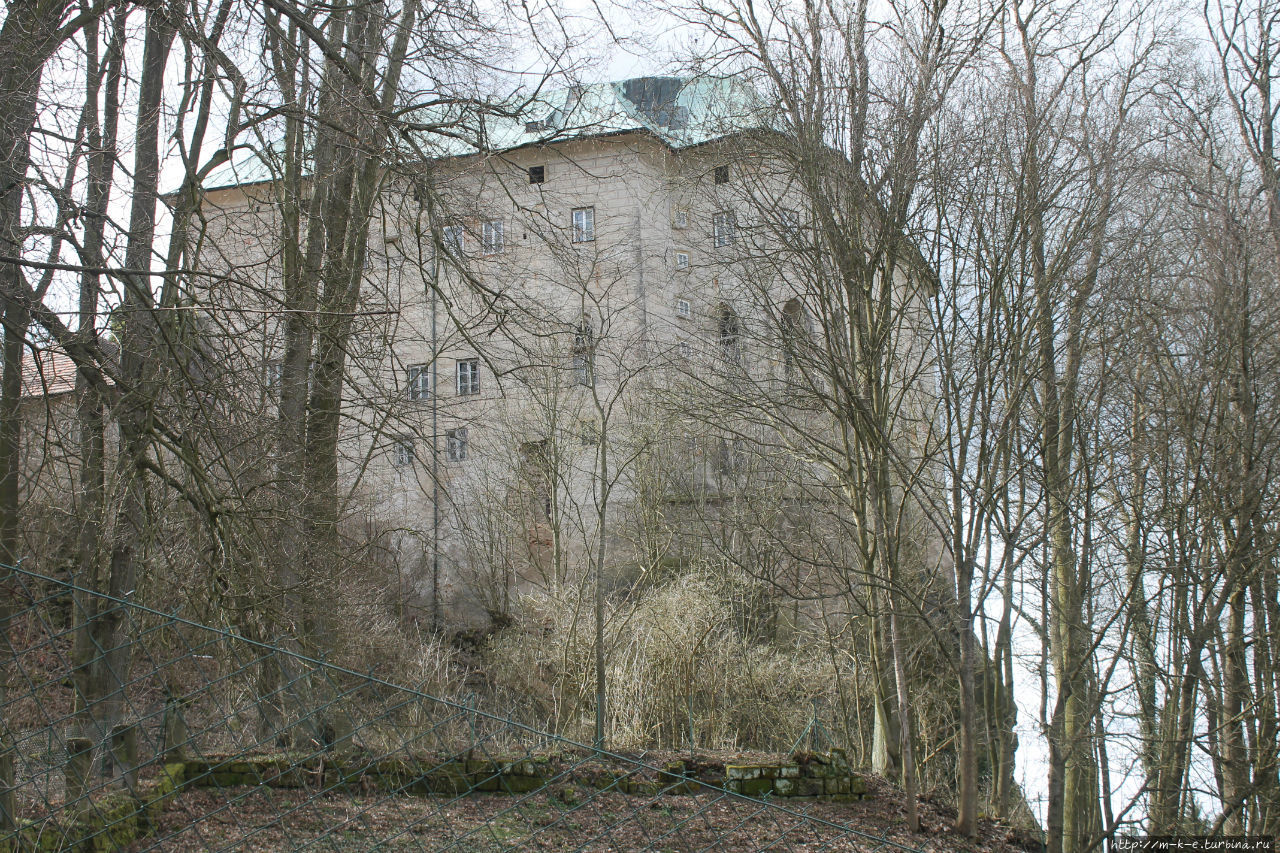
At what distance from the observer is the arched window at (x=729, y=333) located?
9.25m

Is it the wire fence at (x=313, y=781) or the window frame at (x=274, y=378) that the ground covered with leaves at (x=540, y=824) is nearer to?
the wire fence at (x=313, y=781)

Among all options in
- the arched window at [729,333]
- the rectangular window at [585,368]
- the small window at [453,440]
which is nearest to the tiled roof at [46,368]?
the small window at [453,440]

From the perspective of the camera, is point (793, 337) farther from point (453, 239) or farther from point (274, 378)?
→ point (274, 378)

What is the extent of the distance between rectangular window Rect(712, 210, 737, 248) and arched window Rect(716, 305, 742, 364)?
0.64 m

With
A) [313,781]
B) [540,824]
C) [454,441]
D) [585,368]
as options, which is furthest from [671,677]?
[313,781]

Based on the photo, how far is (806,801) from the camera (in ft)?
26.2

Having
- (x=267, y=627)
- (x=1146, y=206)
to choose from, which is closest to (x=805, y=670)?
(x=1146, y=206)

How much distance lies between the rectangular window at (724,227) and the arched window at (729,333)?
635mm

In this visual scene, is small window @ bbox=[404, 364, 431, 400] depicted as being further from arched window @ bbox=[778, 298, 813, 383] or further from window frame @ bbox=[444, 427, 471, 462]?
arched window @ bbox=[778, 298, 813, 383]

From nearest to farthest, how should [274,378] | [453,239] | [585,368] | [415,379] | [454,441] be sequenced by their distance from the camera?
[453,239]
[274,378]
[415,379]
[454,441]
[585,368]

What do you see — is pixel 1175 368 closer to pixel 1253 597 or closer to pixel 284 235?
pixel 1253 597

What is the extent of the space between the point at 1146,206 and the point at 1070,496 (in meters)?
3.06

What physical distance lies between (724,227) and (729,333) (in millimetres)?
1998

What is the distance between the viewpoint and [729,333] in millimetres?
10828
